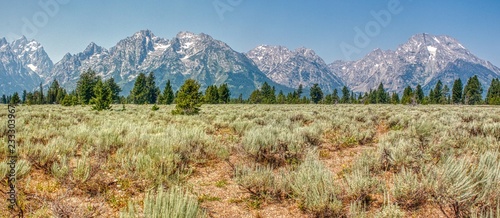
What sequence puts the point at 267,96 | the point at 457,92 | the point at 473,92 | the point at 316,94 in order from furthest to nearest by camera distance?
the point at 316,94, the point at 267,96, the point at 457,92, the point at 473,92

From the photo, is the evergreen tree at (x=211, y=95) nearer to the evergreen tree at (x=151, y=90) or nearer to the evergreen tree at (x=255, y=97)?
the evergreen tree at (x=255, y=97)

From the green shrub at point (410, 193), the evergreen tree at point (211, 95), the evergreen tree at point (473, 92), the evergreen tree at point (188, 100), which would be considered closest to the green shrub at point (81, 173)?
the green shrub at point (410, 193)

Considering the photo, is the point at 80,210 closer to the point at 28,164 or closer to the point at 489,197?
the point at 28,164

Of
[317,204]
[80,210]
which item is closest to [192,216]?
[317,204]

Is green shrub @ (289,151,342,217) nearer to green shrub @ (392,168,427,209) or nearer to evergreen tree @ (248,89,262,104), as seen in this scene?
green shrub @ (392,168,427,209)

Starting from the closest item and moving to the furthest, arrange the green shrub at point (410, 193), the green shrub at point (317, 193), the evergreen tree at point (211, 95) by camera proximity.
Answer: the green shrub at point (317, 193) → the green shrub at point (410, 193) → the evergreen tree at point (211, 95)

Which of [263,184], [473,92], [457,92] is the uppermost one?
[457,92]

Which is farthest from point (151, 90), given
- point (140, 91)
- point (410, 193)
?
point (410, 193)

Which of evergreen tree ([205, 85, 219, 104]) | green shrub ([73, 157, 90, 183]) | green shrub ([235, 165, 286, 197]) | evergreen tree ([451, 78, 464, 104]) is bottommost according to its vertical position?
green shrub ([235, 165, 286, 197])

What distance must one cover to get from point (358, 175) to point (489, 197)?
195 centimetres

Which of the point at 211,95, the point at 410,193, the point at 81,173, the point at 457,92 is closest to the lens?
the point at 410,193

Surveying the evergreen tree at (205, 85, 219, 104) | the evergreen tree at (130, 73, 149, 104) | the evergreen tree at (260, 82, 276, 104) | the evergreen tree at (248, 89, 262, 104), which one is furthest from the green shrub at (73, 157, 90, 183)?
the evergreen tree at (248, 89, 262, 104)

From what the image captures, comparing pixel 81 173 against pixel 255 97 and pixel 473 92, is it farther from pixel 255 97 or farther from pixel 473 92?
pixel 473 92

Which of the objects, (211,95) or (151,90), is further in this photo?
(151,90)
